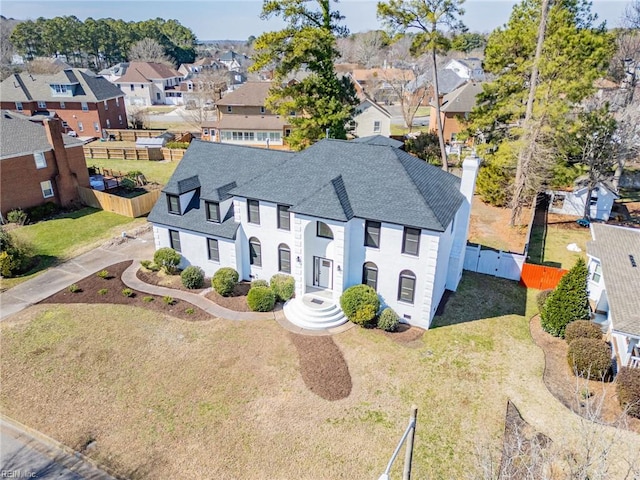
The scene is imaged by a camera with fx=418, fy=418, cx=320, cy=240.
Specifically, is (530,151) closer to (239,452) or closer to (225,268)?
(225,268)

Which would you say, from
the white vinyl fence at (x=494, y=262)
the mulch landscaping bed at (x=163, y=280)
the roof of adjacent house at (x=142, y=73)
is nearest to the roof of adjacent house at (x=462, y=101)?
the white vinyl fence at (x=494, y=262)

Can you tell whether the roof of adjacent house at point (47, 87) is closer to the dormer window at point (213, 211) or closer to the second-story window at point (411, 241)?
the dormer window at point (213, 211)

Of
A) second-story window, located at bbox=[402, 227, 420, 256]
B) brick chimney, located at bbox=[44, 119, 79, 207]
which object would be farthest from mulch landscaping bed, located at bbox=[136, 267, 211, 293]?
brick chimney, located at bbox=[44, 119, 79, 207]

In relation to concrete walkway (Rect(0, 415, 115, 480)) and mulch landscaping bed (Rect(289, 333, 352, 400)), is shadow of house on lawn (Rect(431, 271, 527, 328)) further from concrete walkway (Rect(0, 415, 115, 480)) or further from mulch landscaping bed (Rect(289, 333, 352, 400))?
concrete walkway (Rect(0, 415, 115, 480))

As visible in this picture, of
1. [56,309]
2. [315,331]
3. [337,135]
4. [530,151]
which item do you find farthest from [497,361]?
[337,135]

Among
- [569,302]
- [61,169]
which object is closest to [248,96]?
[61,169]

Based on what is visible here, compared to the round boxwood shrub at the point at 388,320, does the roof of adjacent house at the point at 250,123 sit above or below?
above
